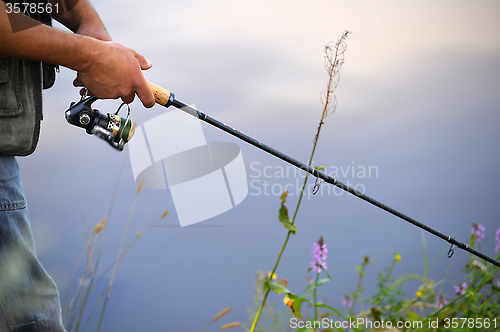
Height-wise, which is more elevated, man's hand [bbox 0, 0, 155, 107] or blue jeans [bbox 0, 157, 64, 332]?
man's hand [bbox 0, 0, 155, 107]

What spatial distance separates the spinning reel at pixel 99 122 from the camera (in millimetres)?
1417

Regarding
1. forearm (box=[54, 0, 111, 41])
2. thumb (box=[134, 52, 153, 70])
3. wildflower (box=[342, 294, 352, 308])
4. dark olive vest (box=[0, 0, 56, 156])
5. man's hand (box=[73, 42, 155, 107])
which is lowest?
wildflower (box=[342, 294, 352, 308])

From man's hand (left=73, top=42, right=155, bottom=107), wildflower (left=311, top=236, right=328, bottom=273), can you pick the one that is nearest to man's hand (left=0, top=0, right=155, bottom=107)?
man's hand (left=73, top=42, right=155, bottom=107)

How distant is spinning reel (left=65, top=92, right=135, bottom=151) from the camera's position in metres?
1.42

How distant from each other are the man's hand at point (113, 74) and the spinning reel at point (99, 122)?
152 millimetres

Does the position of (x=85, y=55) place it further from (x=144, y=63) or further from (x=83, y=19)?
(x=83, y=19)

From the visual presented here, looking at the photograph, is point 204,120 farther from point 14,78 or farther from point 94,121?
point 14,78

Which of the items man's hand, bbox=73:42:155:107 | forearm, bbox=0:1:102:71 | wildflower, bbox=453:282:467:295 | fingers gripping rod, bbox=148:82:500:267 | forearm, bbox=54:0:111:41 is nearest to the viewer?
forearm, bbox=0:1:102:71

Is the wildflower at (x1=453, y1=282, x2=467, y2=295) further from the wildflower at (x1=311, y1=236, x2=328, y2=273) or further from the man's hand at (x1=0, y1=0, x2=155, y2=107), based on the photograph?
the man's hand at (x1=0, y1=0, x2=155, y2=107)

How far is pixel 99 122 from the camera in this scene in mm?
1440

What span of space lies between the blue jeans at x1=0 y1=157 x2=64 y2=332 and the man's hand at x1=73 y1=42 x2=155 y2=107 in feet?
1.10

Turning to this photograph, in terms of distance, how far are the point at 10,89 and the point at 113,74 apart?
0.96ft

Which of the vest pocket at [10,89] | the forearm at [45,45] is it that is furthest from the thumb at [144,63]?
the vest pocket at [10,89]

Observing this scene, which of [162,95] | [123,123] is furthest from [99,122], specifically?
[162,95]
